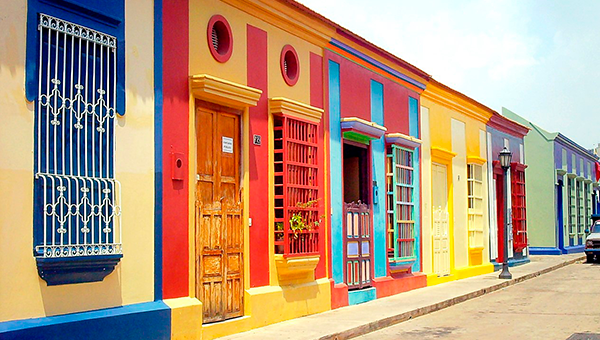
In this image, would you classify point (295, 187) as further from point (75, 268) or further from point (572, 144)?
point (572, 144)

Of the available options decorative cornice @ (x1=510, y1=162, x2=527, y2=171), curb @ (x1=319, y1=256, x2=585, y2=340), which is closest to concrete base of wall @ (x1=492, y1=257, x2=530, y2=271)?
curb @ (x1=319, y1=256, x2=585, y2=340)

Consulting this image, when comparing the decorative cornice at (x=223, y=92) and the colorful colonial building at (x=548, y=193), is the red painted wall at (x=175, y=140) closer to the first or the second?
the decorative cornice at (x=223, y=92)

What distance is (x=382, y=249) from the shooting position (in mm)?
14133

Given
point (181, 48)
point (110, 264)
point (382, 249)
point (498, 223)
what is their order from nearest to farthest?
point (110, 264)
point (181, 48)
point (382, 249)
point (498, 223)

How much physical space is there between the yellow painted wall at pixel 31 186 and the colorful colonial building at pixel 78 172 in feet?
0.03

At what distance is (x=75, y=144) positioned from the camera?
23.8ft

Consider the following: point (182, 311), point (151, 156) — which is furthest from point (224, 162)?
point (182, 311)

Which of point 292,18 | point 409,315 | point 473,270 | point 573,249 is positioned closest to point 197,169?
point 292,18

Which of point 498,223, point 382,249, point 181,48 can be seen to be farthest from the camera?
point 498,223

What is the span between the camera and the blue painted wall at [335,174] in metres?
12.3

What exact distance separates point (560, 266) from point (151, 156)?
19.1 m

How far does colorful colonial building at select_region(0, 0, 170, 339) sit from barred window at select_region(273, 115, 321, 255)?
2.72m

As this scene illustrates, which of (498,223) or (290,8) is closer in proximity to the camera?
(290,8)

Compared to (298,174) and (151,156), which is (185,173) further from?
(298,174)
